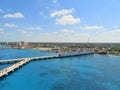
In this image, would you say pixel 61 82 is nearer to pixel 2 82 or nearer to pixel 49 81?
pixel 49 81

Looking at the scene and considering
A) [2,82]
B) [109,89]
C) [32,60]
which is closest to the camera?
[109,89]

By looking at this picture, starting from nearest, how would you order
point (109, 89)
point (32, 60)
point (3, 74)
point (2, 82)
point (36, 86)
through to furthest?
point (109, 89)
point (36, 86)
point (2, 82)
point (3, 74)
point (32, 60)

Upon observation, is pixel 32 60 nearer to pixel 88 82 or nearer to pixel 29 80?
pixel 29 80

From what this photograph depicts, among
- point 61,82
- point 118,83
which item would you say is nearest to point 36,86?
point 61,82

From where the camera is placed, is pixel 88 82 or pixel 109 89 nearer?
pixel 109 89

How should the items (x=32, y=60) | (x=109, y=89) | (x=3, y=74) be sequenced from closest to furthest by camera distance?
(x=109, y=89) → (x=3, y=74) → (x=32, y=60)

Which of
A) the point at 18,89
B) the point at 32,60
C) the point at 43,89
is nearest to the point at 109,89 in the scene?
the point at 43,89

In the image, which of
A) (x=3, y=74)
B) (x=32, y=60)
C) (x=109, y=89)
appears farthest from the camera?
(x=32, y=60)

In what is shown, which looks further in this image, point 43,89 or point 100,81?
point 100,81

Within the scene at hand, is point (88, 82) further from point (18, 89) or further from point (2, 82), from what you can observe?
point (2, 82)
